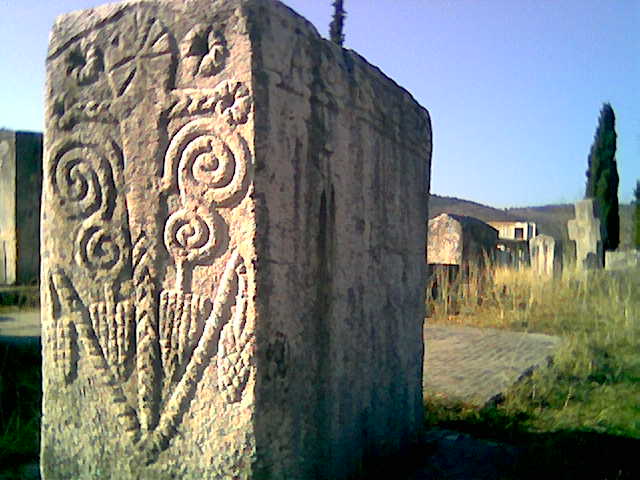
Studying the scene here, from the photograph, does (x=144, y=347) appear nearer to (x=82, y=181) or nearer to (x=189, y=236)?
(x=189, y=236)

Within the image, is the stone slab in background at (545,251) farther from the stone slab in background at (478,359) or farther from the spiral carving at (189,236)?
the spiral carving at (189,236)

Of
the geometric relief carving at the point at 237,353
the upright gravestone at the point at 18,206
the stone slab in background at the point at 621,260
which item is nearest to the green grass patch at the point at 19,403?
the geometric relief carving at the point at 237,353

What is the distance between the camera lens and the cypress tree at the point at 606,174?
20.5 m

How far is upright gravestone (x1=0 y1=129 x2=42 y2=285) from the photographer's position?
7223mm

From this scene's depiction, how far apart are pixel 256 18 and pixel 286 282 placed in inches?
29.0

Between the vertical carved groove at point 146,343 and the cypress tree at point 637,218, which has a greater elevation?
the cypress tree at point 637,218

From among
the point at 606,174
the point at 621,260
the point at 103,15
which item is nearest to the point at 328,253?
the point at 103,15

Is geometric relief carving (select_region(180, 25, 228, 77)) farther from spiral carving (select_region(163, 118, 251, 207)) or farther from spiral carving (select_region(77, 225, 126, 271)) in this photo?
spiral carving (select_region(77, 225, 126, 271))

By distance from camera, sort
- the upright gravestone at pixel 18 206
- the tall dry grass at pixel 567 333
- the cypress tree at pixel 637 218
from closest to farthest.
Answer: the tall dry grass at pixel 567 333 → the upright gravestone at pixel 18 206 → the cypress tree at pixel 637 218

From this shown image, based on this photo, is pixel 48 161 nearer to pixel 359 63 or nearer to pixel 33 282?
pixel 359 63

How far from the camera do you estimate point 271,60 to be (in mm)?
1619

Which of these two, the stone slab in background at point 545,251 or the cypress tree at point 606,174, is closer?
the stone slab in background at point 545,251

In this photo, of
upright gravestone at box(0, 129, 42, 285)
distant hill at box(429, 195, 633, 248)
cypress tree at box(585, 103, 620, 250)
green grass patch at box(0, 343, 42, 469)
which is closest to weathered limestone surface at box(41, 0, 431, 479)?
green grass patch at box(0, 343, 42, 469)

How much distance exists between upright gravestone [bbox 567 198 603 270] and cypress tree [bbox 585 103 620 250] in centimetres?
782
